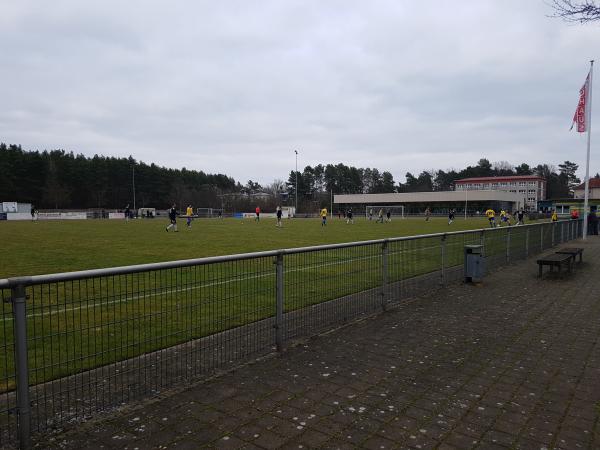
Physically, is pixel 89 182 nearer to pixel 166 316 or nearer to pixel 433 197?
pixel 433 197

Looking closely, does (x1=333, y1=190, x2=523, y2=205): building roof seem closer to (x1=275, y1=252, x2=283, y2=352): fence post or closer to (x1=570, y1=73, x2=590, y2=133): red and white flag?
(x1=570, y1=73, x2=590, y2=133): red and white flag

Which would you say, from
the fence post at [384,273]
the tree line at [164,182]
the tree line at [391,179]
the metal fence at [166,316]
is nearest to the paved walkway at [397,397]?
the metal fence at [166,316]

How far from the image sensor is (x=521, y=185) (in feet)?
425

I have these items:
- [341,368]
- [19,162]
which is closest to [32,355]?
[341,368]

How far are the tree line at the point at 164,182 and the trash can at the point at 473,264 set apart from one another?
81998 millimetres

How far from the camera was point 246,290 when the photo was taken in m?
5.46

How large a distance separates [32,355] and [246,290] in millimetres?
2515

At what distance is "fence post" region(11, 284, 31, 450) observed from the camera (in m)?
3.06

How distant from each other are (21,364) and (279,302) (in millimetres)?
2703

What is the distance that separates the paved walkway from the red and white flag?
19.9 metres

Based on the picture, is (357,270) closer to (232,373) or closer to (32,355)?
(232,373)

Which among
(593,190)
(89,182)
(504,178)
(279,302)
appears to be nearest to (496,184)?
(504,178)

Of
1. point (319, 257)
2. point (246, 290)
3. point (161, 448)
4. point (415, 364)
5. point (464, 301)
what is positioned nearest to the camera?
point (161, 448)

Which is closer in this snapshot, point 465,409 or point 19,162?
point 465,409
